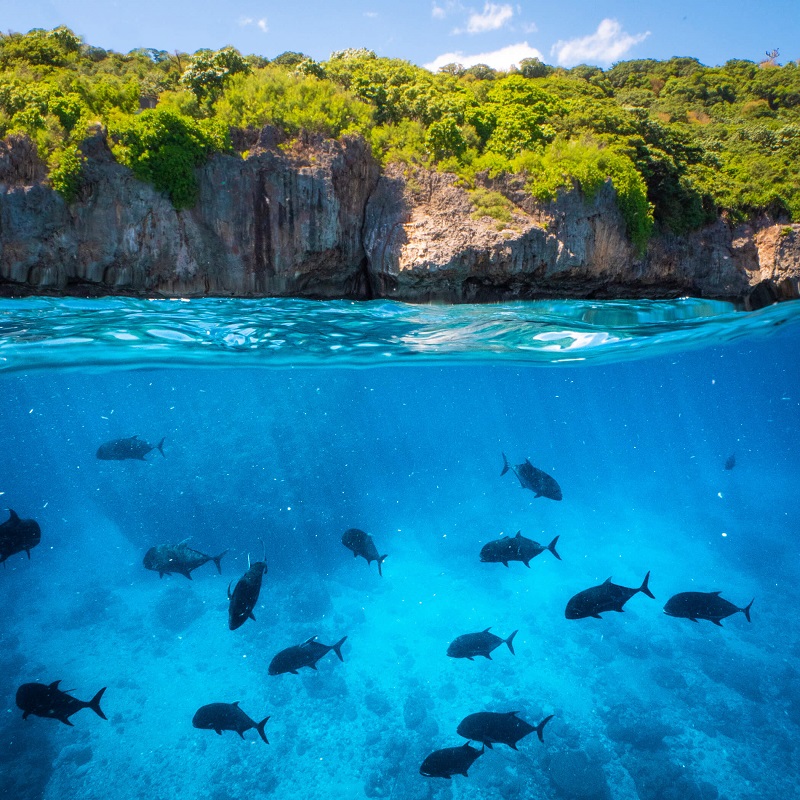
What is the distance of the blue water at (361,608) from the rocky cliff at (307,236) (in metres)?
0.72

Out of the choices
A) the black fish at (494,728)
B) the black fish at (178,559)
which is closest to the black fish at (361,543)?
the black fish at (178,559)

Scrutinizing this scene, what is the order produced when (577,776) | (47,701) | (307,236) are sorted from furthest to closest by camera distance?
(307,236) < (577,776) < (47,701)

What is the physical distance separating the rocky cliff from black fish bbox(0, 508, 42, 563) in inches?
241

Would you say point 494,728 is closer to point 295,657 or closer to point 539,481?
point 295,657

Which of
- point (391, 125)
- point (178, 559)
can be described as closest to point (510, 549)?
point (178, 559)

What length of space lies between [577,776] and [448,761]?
3.91 m

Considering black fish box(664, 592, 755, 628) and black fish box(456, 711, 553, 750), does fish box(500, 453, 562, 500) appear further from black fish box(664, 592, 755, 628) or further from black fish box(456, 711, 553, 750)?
black fish box(456, 711, 553, 750)

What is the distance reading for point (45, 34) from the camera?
44.4 feet

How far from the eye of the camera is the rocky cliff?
10.7 m

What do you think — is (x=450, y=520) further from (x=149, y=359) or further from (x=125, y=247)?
(x=125, y=247)

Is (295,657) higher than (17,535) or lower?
lower

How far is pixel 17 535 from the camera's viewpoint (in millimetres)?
7680

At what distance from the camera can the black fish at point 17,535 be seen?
25.1 feet

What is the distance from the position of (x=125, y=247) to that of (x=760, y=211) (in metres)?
17.7
